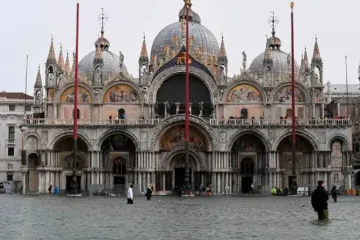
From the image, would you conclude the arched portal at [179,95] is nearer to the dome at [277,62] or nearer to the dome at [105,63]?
the dome at [277,62]

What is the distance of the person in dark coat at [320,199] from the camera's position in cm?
2608

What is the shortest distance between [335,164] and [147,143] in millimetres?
35242

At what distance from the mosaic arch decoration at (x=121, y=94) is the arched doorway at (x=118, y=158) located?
13.1 feet

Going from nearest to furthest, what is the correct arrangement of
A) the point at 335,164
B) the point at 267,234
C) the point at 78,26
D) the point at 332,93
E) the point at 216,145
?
the point at 267,234 → the point at 78,26 → the point at 216,145 → the point at 335,164 → the point at 332,93

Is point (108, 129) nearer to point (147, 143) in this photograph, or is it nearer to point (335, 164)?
point (147, 143)

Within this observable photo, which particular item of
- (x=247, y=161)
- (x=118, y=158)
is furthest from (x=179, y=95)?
(x=247, y=161)

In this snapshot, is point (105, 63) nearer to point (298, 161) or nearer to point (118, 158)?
point (118, 158)

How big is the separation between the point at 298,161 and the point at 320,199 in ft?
163

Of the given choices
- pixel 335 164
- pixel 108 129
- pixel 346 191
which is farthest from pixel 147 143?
pixel 335 164

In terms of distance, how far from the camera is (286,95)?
76.1m

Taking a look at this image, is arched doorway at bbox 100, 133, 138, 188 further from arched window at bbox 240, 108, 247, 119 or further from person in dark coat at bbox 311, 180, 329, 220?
person in dark coat at bbox 311, 180, 329, 220

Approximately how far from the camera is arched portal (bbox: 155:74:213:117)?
76438mm

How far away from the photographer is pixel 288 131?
7300 cm

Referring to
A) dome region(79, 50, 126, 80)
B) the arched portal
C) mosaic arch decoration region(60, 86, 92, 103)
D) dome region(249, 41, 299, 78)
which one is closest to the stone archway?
the arched portal
